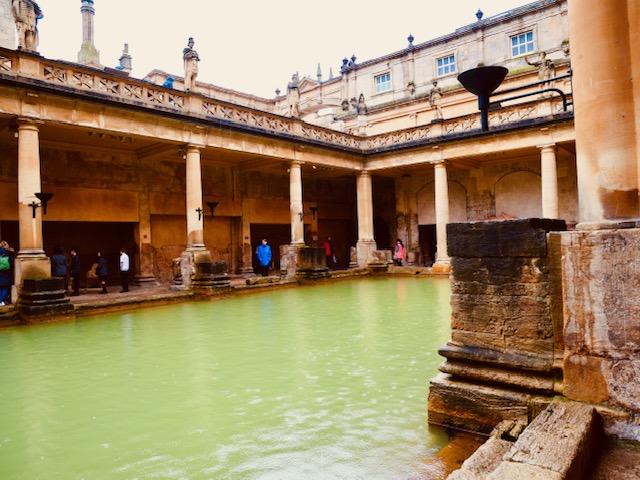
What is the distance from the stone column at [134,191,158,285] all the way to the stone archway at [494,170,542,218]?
15.0 m

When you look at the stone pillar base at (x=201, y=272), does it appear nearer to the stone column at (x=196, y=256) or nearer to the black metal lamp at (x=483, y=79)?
the stone column at (x=196, y=256)

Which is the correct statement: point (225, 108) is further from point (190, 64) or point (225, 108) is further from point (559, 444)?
point (559, 444)

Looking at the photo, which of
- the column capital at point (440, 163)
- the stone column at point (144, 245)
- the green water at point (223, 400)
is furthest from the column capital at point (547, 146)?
Answer: the stone column at point (144, 245)

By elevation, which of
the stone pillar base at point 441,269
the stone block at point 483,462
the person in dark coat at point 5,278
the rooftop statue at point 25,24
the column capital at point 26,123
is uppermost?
the rooftop statue at point 25,24

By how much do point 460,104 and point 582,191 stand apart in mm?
21715

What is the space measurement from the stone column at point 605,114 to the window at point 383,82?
26.0 metres

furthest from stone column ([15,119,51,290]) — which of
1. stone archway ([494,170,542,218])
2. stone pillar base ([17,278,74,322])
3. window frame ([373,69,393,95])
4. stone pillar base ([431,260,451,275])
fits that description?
window frame ([373,69,393,95])

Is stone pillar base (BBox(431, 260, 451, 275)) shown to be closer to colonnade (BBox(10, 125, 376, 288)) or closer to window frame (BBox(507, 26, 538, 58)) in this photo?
colonnade (BBox(10, 125, 376, 288))

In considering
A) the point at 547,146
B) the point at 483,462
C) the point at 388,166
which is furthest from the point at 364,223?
the point at 483,462

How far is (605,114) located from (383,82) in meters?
26.8

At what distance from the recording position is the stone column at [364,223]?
65.8 ft

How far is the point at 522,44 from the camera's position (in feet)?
76.4

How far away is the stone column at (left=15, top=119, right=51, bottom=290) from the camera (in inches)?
410

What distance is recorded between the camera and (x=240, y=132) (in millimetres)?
15156
